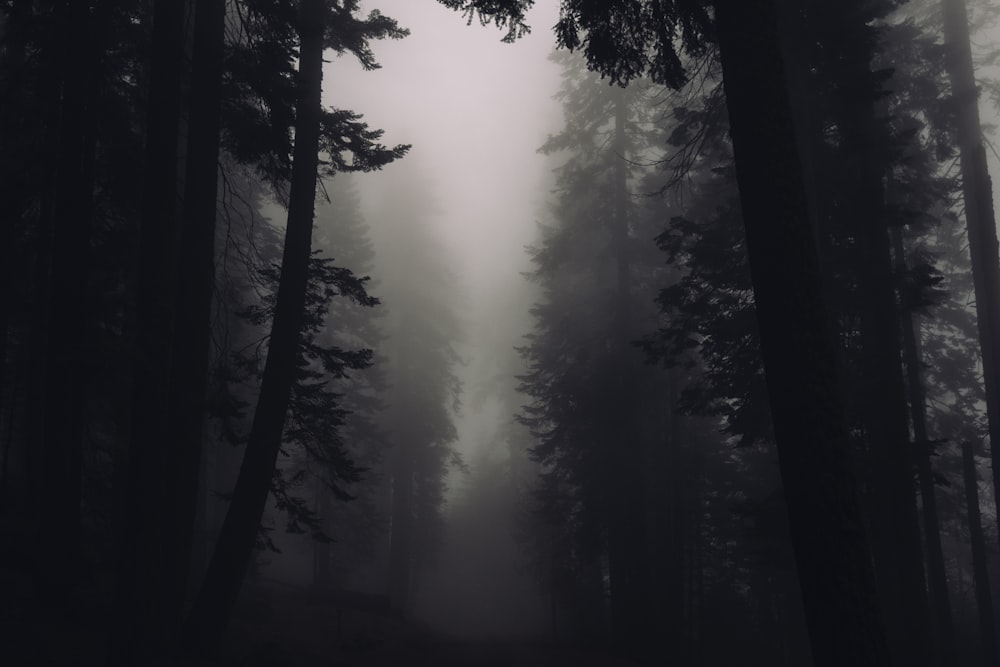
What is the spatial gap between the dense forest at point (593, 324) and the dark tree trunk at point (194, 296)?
0.05m

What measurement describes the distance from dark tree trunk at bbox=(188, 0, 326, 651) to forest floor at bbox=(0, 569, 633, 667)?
858 mm

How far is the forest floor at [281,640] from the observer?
7.81 metres

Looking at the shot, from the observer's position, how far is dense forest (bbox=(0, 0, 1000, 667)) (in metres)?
5.86

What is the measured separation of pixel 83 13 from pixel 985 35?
25304 millimetres

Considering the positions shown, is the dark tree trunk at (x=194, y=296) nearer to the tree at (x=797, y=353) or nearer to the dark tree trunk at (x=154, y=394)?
the dark tree trunk at (x=154, y=394)

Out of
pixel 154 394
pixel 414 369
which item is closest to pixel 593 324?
pixel 414 369

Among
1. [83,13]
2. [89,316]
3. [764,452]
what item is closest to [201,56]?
[83,13]

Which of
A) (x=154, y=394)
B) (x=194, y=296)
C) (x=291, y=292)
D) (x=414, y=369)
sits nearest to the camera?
(x=154, y=394)

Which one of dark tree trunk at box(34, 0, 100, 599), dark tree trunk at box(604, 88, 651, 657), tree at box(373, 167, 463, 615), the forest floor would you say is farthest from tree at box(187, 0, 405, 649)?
tree at box(373, 167, 463, 615)

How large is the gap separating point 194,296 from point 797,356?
811cm

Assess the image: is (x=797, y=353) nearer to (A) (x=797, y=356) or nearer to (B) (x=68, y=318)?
(A) (x=797, y=356)

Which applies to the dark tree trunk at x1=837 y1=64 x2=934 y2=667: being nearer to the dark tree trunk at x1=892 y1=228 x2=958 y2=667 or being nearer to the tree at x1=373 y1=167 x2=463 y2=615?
the dark tree trunk at x1=892 y1=228 x2=958 y2=667

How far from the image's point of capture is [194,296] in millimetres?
9359

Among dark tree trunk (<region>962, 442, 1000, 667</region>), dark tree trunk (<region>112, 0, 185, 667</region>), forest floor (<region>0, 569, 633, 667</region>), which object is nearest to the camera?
dark tree trunk (<region>112, 0, 185, 667</region>)
